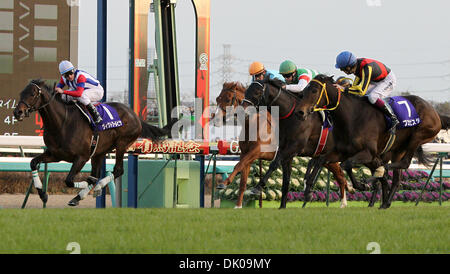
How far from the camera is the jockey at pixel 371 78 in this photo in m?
7.85

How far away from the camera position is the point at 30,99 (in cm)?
745

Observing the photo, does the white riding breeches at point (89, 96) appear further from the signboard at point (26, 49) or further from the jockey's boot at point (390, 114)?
the signboard at point (26, 49)

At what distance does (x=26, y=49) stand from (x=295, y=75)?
1081 centimetres

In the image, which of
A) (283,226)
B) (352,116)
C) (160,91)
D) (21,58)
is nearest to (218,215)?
(283,226)

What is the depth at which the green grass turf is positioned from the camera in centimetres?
457

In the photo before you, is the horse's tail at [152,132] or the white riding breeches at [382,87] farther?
the horse's tail at [152,132]

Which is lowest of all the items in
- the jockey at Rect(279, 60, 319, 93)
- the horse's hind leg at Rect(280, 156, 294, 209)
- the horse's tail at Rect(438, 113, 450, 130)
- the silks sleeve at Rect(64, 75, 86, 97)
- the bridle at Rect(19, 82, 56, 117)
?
the horse's hind leg at Rect(280, 156, 294, 209)

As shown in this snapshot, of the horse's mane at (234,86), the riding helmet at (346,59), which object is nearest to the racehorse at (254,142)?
the horse's mane at (234,86)

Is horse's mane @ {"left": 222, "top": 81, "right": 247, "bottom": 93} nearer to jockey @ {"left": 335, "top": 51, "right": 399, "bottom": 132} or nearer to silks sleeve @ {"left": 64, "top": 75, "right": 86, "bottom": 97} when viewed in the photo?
jockey @ {"left": 335, "top": 51, "right": 399, "bottom": 132}

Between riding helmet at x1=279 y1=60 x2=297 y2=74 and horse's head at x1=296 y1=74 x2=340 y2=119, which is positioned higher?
riding helmet at x1=279 y1=60 x2=297 y2=74

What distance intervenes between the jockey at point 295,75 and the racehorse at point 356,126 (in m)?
0.73

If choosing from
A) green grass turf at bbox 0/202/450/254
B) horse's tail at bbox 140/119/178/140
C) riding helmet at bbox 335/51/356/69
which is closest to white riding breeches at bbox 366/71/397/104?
riding helmet at bbox 335/51/356/69

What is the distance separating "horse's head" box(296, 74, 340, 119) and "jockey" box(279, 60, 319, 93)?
81 cm

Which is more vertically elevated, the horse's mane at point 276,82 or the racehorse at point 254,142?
the horse's mane at point 276,82
